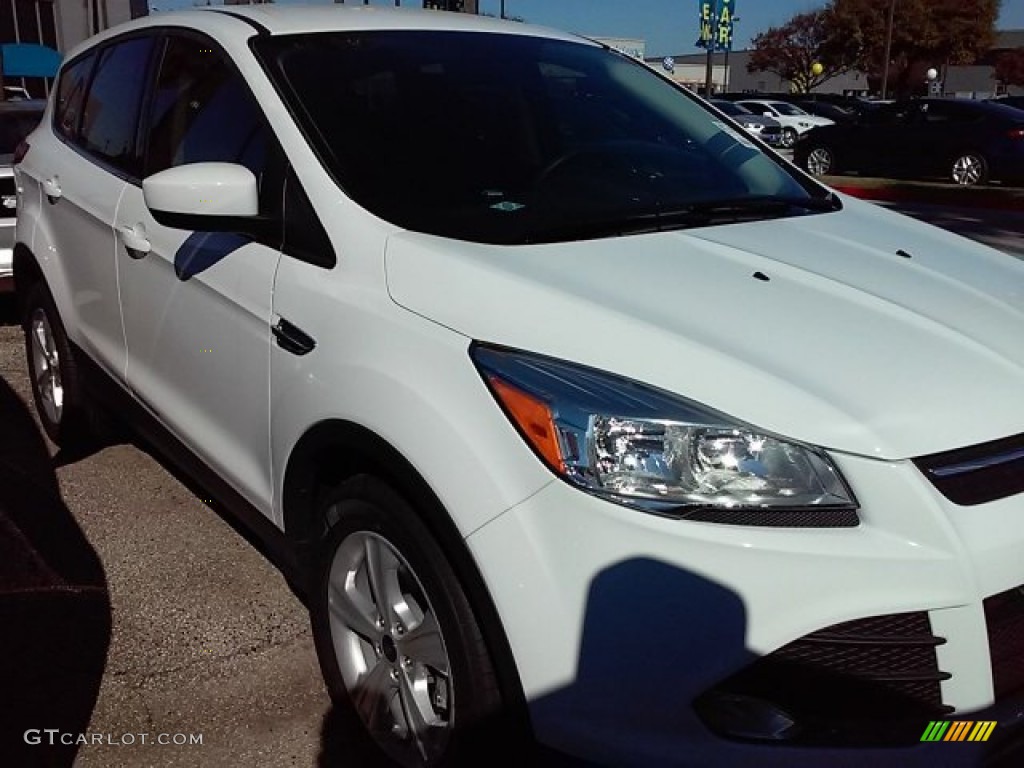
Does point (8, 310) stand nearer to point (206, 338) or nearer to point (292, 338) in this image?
point (206, 338)

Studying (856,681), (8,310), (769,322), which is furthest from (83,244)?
(8,310)

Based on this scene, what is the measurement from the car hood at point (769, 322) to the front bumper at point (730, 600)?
13 cm

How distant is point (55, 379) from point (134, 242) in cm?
150

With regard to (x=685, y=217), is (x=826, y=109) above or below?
below

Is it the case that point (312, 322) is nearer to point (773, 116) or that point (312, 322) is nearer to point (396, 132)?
point (396, 132)

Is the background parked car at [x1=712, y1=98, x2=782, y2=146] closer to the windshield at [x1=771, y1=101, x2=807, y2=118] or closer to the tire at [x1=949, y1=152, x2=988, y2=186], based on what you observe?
the windshield at [x1=771, y1=101, x2=807, y2=118]

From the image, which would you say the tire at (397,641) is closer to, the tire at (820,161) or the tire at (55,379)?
the tire at (55,379)

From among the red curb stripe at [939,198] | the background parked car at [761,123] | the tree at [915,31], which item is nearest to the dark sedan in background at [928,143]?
the red curb stripe at [939,198]

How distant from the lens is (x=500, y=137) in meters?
2.85

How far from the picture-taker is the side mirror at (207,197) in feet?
8.03

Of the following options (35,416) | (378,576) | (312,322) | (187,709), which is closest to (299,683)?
(187,709)

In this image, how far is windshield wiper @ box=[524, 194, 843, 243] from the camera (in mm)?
2391

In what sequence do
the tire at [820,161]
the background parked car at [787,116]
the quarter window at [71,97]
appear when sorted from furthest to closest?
the background parked car at [787,116]
the tire at [820,161]
the quarter window at [71,97]

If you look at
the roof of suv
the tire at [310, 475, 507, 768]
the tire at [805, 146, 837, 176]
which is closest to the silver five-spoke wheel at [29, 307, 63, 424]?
the roof of suv
